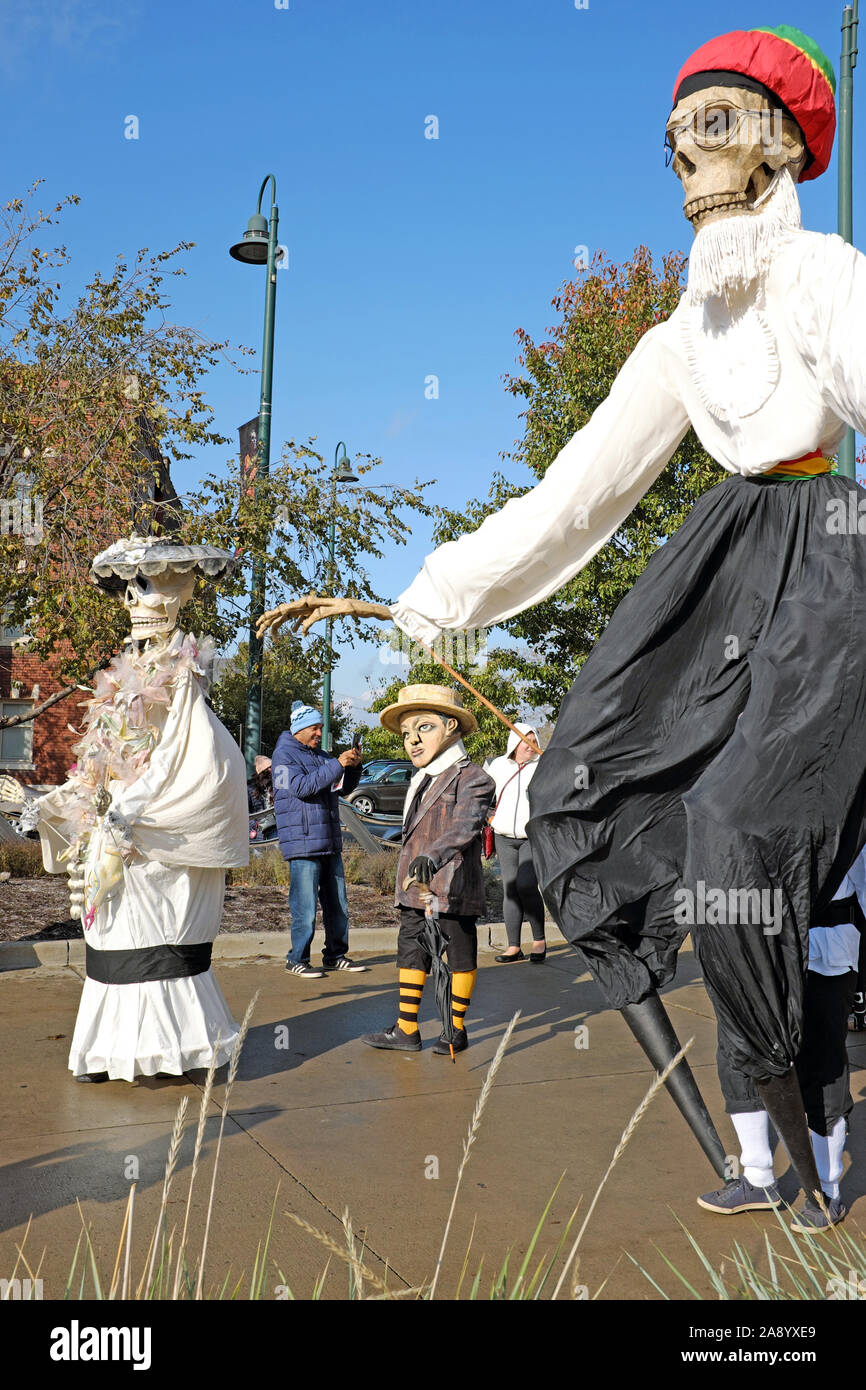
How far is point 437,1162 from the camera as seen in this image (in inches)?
158

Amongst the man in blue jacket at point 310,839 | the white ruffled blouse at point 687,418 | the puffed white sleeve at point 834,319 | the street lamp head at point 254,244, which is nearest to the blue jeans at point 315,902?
the man in blue jacket at point 310,839

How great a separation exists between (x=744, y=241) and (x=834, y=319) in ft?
1.00

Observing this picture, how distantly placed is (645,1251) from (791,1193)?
0.54 m

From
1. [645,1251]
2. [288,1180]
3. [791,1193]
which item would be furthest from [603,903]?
[288,1180]

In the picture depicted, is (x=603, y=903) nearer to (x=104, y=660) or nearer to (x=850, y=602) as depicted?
(x=850, y=602)

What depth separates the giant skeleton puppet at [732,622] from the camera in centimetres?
244

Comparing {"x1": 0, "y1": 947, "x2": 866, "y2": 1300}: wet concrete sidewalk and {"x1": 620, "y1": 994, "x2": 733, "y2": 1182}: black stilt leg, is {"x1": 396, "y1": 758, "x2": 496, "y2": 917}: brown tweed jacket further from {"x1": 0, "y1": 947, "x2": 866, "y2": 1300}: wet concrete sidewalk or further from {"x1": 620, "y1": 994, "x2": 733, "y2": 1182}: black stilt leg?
{"x1": 620, "y1": 994, "x2": 733, "y2": 1182}: black stilt leg

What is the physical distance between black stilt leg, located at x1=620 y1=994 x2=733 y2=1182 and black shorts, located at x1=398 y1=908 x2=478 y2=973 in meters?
3.05

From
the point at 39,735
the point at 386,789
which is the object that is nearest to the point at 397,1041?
the point at 386,789

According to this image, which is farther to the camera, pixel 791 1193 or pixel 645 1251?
pixel 791 1193

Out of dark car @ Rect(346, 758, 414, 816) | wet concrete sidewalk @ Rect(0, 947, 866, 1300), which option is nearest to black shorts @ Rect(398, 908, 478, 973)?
wet concrete sidewalk @ Rect(0, 947, 866, 1300)

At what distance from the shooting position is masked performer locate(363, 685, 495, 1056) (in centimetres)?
595

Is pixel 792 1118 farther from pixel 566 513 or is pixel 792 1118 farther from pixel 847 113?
pixel 847 113
